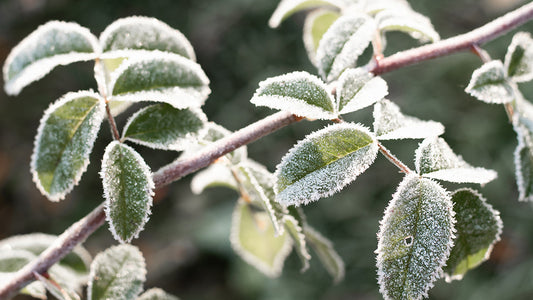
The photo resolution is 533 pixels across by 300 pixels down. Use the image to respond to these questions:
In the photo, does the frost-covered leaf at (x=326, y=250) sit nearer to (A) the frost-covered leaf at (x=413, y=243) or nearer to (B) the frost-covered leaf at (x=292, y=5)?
(A) the frost-covered leaf at (x=413, y=243)

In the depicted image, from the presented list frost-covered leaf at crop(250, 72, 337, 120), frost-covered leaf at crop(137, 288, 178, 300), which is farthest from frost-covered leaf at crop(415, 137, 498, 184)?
frost-covered leaf at crop(137, 288, 178, 300)

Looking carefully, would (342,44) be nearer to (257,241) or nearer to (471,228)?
(471,228)

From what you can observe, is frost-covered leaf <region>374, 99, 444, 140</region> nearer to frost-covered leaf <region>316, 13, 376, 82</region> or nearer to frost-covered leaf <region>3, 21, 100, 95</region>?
frost-covered leaf <region>316, 13, 376, 82</region>

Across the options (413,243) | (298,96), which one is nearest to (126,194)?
(298,96)

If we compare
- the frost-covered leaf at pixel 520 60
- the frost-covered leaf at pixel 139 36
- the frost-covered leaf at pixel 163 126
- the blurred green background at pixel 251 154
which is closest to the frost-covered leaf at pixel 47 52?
the frost-covered leaf at pixel 139 36

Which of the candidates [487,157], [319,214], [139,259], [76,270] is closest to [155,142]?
[139,259]
